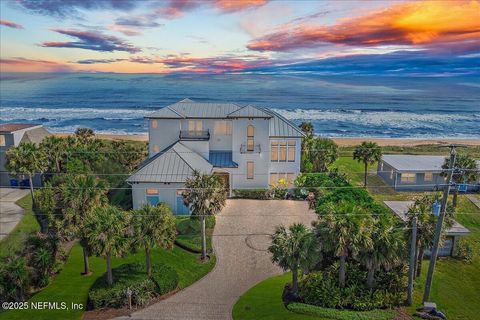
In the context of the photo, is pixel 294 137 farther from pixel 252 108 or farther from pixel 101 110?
pixel 101 110

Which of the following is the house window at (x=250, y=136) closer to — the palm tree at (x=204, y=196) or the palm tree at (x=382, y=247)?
the palm tree at (x=204, y=196)

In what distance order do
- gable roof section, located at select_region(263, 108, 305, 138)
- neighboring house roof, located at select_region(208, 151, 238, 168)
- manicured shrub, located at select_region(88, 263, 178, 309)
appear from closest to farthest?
manicured shrub, located at select_region(88, 263, 178, 309) → neighboring house roof, located at select_region(208, 151, 238, 168) → gable roof section, located at select_region(263, 108, 305, 138)

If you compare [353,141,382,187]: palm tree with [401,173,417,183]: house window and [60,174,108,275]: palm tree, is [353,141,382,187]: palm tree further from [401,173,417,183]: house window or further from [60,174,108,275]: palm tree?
[60,174,108,275]: palm tree

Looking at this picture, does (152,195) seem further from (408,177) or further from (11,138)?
(408,177)

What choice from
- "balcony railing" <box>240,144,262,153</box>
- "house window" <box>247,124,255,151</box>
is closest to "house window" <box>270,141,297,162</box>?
"balcony railing" <box>240,144,262,153</box>

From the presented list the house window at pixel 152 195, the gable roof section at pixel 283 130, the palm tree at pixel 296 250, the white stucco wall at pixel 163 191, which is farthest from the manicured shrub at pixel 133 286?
the gable roof section at pixel 283 130

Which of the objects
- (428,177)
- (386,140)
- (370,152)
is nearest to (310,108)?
(386,140)
